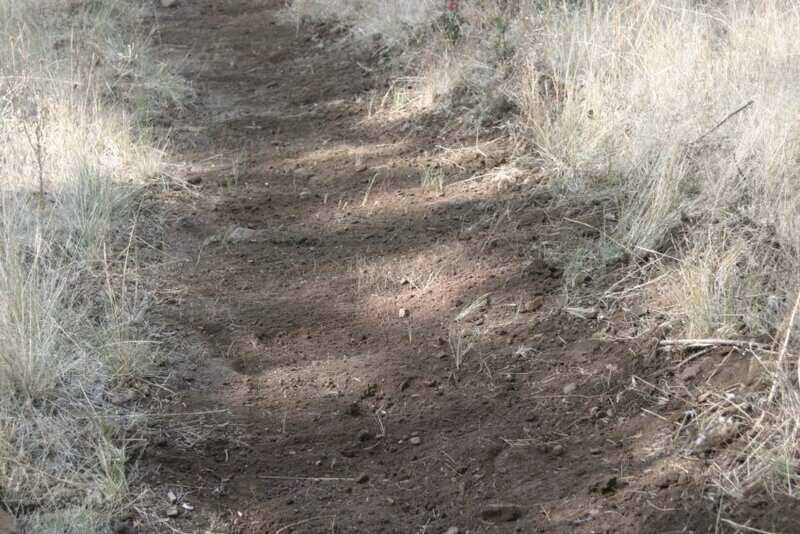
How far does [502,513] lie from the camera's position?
281cm

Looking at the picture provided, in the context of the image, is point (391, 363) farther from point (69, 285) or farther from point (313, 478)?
point (69, 285)

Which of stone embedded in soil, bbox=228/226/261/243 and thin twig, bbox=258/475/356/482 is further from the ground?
stone embedded in soil, bbox=228/226/261/243

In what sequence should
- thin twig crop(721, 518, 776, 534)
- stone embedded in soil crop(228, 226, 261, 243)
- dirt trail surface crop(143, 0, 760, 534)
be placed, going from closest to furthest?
1. thin twig crop(721, 518, 776, 534)
2. dirt trail surface crop(143, 0, 760, 534)
3. stone embedded in soil crop(228, 226, 261, 243)

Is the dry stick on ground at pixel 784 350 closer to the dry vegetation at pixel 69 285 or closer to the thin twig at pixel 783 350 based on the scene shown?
the thin twig at pixel 783 350

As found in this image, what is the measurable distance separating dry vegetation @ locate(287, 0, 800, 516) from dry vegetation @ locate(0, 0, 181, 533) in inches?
70.0

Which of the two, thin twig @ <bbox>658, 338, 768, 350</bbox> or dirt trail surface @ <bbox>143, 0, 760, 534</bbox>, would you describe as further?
thin twig @ <bbox>658, 338, 768, 350</bbox>

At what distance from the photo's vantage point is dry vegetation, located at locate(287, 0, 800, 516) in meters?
3.12

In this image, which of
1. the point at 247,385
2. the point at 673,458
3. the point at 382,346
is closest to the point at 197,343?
the point at 247,385

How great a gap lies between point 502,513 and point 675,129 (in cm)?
198

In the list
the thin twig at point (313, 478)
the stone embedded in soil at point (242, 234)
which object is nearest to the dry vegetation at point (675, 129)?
the thin twig at point (313, 478)

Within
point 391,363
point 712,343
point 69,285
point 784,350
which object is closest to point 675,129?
point 712,343

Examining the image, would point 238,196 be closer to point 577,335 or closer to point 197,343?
point 197,343

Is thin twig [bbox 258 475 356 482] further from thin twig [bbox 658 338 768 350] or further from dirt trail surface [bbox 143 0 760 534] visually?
thin twig [bbox 658 338 768 350]

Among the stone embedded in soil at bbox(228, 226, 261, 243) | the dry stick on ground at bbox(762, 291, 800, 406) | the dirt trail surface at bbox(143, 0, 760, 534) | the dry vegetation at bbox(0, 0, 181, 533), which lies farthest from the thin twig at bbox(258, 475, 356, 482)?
the stone embedded in soil at bbox(228, 226, 261, 243)
